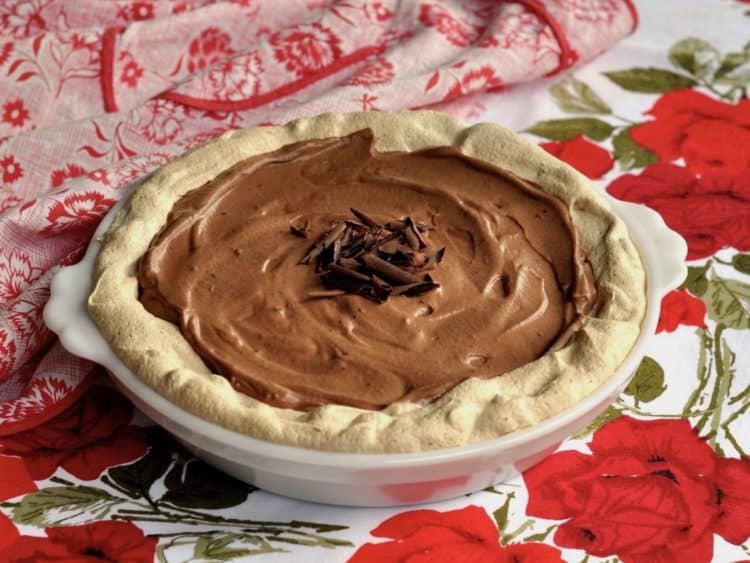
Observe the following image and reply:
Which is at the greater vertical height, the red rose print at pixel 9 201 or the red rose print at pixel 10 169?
the red rose print at pixel 10 169

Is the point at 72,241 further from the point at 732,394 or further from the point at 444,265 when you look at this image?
the point at 732,394

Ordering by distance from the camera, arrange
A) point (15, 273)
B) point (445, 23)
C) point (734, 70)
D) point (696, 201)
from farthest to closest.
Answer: point (734, 70) < point (445, 23) < point (696, 201) < point (15, 273)

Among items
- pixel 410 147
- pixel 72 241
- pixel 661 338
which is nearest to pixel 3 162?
pixel 72 241

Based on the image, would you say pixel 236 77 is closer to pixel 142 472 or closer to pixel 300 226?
pixel 300 226

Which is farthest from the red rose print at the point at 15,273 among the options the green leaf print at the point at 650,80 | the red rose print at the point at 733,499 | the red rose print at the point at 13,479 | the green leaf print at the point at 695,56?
the green leaf print at the point at 695,56

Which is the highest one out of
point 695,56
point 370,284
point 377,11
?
point 377,11

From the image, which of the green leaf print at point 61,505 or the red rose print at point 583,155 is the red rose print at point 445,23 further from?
the green leaf print at point 61,505

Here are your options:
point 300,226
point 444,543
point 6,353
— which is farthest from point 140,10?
point 444,543

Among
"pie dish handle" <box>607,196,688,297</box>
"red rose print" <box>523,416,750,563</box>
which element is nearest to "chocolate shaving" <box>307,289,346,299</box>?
"red rose print" <box>523,416,750,563</box>

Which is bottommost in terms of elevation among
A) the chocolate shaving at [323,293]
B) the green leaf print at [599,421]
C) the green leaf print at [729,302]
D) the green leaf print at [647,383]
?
the green leaf print at [599,421]
